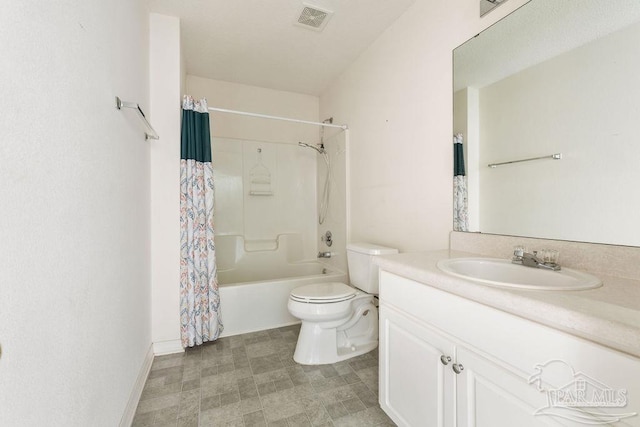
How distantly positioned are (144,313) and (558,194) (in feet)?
7.41

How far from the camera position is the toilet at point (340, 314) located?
1.76 meters

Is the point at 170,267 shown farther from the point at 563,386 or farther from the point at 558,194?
the point at 558,194

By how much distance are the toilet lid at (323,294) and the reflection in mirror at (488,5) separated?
1.75 metres

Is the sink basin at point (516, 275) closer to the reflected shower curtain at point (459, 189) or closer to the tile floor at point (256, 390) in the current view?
the reflected shower curtain at point (459, 189)

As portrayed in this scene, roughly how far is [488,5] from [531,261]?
1256 mm

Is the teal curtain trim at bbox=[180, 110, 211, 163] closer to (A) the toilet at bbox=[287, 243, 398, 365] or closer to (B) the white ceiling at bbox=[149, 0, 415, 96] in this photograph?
(B) the white ceiling at bbox=[149, 0, 415, 96]

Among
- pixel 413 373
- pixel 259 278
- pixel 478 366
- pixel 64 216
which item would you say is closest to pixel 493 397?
pixel 478 366

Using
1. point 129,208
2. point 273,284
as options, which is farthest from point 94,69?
point 273,284

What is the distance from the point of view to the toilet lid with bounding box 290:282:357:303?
5.76ft

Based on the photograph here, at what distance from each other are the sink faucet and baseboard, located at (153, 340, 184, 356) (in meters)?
2.15

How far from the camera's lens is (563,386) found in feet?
2.04

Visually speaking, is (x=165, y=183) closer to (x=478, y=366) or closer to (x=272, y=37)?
(x=272, y=37)

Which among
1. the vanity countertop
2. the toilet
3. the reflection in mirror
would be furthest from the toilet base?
the reflection in mirror

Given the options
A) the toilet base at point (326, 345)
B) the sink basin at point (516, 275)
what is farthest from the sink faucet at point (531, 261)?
the toilet base at point (326, 345)
